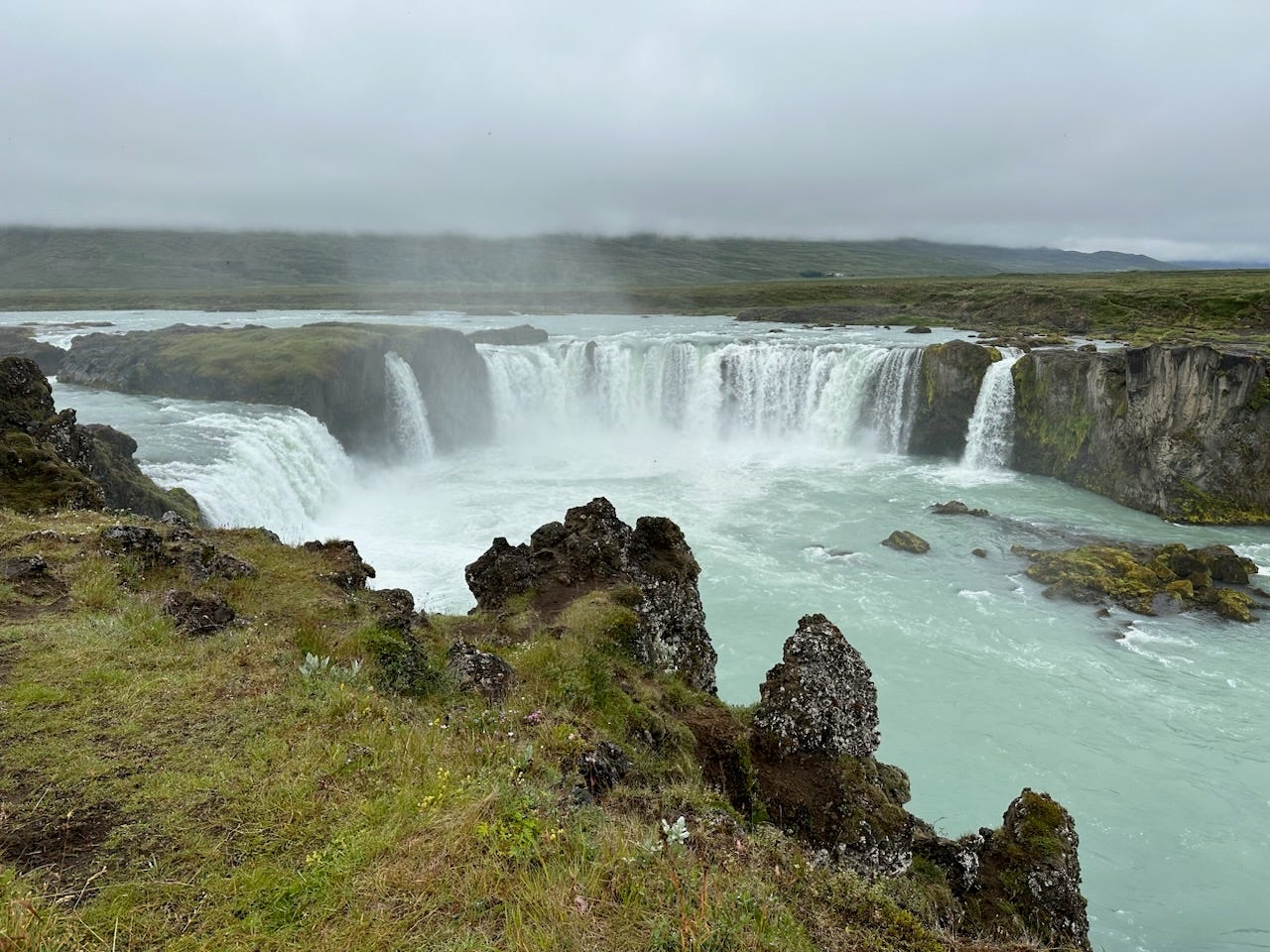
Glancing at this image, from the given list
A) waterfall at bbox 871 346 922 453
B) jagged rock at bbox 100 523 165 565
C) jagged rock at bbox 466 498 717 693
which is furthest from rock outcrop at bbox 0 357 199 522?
waterfall at bbox 871 346 922 453

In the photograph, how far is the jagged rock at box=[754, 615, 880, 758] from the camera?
9188 mm

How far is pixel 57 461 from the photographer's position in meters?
15.4

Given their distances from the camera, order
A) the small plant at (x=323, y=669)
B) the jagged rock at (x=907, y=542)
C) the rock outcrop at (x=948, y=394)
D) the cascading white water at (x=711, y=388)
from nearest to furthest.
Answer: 1. the small plant at (x=323, y=669)
2. the jagged rock at (x=907, y=542)
3. the rock outcrop at (x=948, y=394)
4. the cascading white water at (x=711, y=388)

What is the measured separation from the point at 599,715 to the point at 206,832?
15.9ft

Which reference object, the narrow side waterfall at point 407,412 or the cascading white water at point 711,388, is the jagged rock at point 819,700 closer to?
the cascading white water at point 711,388

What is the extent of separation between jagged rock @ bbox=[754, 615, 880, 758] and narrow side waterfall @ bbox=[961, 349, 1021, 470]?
3519 centimetres

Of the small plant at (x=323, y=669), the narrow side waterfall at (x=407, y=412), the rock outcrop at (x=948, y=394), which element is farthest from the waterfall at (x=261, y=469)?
the rock outcrop at (x=948, y=394)

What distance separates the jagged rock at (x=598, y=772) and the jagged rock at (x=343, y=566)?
22.4 ft

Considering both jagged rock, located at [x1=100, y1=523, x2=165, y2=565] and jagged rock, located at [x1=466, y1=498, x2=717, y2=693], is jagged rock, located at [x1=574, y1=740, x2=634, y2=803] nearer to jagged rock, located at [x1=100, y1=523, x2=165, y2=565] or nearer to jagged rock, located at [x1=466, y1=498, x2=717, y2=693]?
jagged rock, located at [x1=466, y1=498, x2=717, y2=693]

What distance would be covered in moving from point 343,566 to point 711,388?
39.0 metres

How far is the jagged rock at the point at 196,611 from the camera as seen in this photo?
8.06 meters

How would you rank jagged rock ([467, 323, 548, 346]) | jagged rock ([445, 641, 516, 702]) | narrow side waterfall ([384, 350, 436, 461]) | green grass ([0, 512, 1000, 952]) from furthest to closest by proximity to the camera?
1. jagged rock ([467, 323, 548, 346])
2. narrow side waterfall ([384, 350, 436, 461])
3. jagged rock ([445, 641, 516, 702])
4. green grass ([0, 512, 1000, 952])

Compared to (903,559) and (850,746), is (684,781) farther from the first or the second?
(903,559)

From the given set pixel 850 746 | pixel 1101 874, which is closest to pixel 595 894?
pixel 850 746
